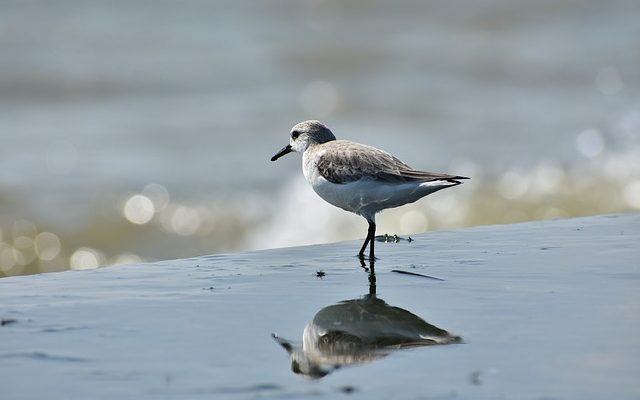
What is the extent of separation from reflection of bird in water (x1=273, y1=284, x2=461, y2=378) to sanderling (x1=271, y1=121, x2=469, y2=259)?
4.42 feet

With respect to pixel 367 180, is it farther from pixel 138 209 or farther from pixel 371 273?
pixel 138 209

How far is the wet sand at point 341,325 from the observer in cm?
350

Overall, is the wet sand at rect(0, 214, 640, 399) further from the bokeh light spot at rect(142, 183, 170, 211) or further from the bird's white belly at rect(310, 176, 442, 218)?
the bokeh light spot at rect(142, 183, 170, 211)

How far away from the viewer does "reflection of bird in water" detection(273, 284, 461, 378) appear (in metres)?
3.79

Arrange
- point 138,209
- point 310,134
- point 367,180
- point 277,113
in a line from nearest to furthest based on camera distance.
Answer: point 367,180
point 310,134
point 138,209
point 277,113

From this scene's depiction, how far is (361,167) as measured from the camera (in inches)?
234

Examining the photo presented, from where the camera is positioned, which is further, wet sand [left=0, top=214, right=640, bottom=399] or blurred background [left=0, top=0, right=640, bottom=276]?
blurred background [left=0, top=0, right=640, bottom=276]

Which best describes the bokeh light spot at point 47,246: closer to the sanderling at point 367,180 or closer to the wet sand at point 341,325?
the sanderling at point 367,180

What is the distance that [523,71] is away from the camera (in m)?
20.0

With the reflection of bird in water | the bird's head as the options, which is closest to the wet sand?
the reflection of bird in water

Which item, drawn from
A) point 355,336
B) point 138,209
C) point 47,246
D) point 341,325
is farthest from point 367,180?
point 138,209

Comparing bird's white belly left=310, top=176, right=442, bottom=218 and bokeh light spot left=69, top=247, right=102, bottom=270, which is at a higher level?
bokeh light spot left=69, top=247, right=102, bottom=270

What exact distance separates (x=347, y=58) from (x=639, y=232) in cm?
1585

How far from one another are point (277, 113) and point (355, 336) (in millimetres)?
14704
